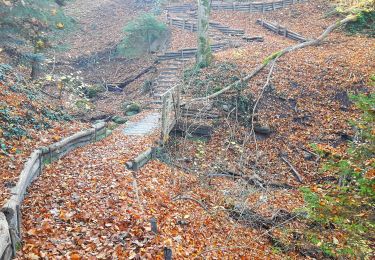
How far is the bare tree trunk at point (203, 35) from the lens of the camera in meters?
16.5

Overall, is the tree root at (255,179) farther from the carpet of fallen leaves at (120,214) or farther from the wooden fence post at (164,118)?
the wooden fence post at (164,118)

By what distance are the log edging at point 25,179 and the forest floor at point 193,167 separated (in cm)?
20

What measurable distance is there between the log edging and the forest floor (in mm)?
203

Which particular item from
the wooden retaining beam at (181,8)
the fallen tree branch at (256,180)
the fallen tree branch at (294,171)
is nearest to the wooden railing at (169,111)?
the fallen tree branch at (256,180)

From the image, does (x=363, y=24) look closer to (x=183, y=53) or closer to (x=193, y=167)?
(x=183, y=53)

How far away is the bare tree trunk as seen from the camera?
651 inches

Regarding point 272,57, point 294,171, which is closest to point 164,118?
point 294,171

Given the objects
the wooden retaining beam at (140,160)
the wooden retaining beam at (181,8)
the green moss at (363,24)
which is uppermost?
the wooden retaining beam at (181,8)

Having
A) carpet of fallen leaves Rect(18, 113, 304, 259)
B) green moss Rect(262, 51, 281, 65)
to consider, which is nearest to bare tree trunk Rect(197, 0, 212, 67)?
green moss Rect(262, 51, 281, 65)

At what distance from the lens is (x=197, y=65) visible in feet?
56.5

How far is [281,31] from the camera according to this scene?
22.7 metres

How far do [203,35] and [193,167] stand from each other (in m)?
8.22

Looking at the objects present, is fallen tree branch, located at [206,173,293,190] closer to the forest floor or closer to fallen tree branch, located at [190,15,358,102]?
the forest floor

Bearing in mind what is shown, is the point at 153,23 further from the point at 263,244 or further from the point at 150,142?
the point at 263,244
